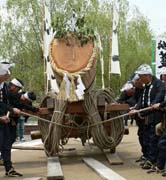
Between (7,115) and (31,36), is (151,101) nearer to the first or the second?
(7,115)

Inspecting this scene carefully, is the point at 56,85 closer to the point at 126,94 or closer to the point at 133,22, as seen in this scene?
the point at 126,94

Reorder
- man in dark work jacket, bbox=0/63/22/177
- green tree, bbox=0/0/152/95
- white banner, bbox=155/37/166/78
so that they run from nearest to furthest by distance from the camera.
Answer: man in dark work jacket, bbox=0/63/22/177, white banner, bbox=155/37/166/78, green tree, bbox=0/0/152/95

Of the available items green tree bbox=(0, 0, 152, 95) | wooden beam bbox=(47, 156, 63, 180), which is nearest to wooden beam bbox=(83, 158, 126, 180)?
wooden beam bbox=(47, 156, 63, 180)

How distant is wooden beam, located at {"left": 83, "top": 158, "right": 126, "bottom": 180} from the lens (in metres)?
6.74

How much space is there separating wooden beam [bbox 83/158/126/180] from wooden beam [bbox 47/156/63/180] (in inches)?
22.3

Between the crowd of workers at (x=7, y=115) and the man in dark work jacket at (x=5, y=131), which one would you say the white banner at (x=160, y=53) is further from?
the man in dark work jacket at (x=5, y=131)

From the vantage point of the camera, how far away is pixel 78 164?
8.69m

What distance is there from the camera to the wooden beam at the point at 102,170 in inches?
265

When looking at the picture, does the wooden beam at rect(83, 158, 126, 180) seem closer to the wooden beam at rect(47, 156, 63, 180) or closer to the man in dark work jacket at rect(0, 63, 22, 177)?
the wooden beam at rect(47, 156, 63, 180)

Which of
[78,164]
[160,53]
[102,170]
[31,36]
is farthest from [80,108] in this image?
[31,36]

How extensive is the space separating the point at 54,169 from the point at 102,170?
0.79 m

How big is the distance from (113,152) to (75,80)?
78.4 inches

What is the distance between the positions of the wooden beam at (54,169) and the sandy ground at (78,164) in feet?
0.34

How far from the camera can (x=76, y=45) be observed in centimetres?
904
